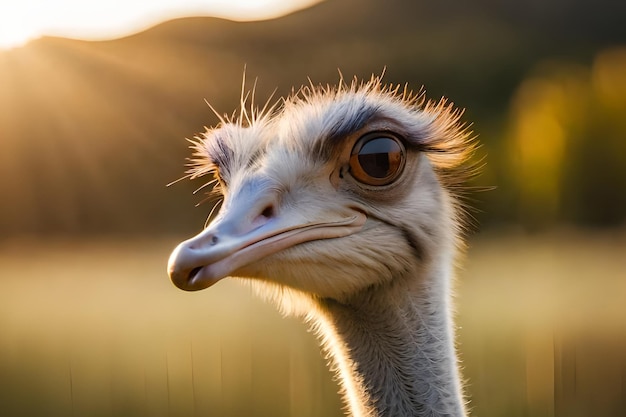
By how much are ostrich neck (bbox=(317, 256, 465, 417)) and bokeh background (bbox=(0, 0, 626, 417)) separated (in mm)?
6472

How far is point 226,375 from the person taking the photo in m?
17.0

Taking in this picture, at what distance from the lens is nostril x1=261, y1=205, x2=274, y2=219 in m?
2.46

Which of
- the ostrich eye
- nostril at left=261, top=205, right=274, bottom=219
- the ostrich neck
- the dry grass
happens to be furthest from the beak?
the dry grass

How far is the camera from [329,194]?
2.66m

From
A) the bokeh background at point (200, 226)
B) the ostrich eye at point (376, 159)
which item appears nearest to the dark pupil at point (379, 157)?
the ostrich eye at point (376, 159)

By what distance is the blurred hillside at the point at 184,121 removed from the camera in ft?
93.0

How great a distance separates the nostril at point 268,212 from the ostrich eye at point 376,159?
0.33m

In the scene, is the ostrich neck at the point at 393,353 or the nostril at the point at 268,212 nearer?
the nostril at the point at 268,212

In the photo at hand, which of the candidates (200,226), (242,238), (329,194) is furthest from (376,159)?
(200,226)

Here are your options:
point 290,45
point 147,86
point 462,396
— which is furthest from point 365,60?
point 462,396

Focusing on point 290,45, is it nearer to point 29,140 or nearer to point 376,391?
point 29,140

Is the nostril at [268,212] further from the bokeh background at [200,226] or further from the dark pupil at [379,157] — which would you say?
the bokeh background at [200,226]

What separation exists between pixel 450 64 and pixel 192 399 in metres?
36.0

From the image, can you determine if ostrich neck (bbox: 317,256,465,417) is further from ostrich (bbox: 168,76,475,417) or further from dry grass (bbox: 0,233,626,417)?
dry grass (bbox: 0,233,626,417)
